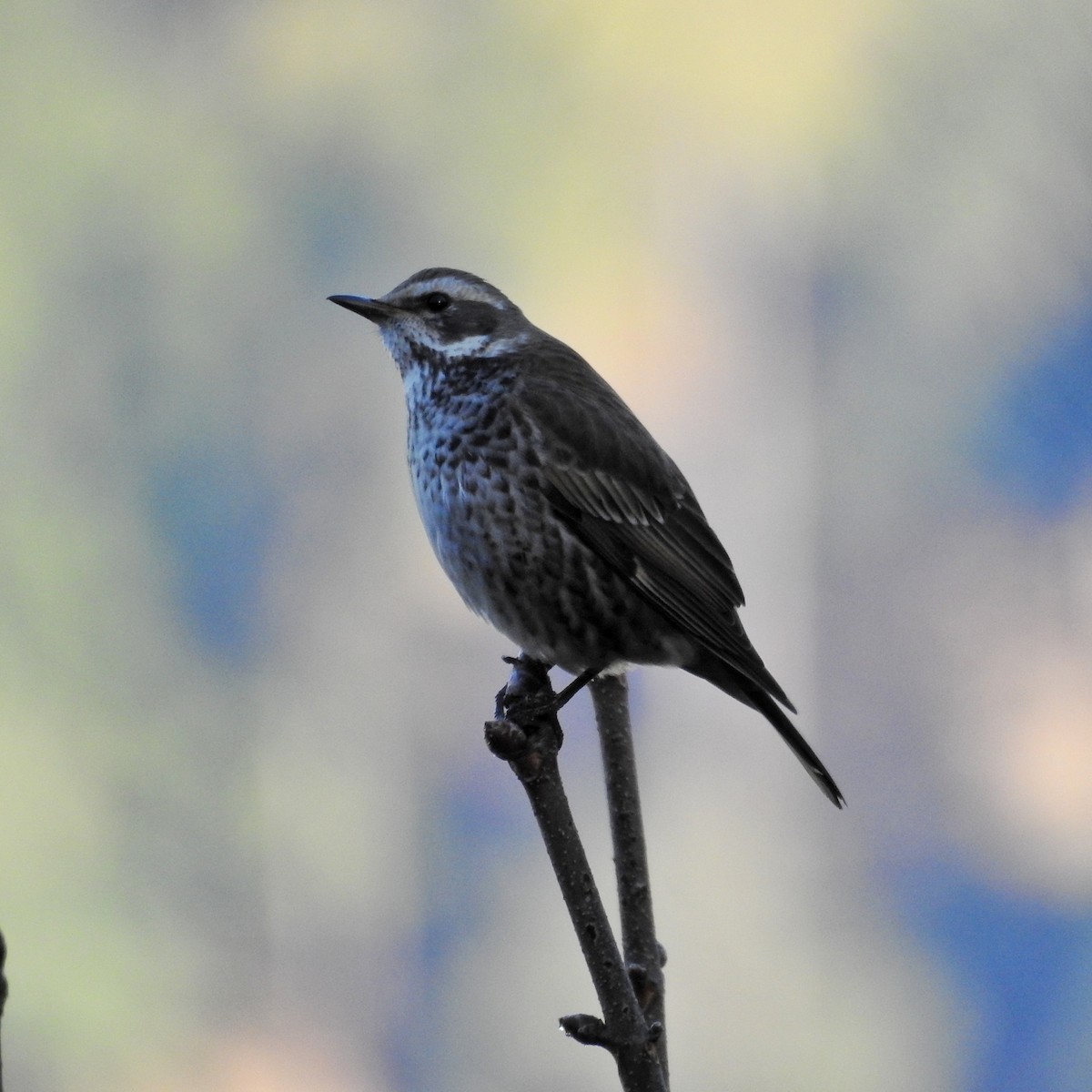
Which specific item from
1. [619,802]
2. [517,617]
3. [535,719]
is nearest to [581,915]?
[619,802]

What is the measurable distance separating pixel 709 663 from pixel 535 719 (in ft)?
1.59

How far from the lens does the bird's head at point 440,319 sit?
224 centimetres

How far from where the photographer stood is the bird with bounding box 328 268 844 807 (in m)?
1.99

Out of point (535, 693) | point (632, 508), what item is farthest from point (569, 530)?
point (535, 693)

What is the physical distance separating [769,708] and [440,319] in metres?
0.84

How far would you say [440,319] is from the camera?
2.27 meters

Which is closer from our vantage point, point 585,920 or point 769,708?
point 585,920

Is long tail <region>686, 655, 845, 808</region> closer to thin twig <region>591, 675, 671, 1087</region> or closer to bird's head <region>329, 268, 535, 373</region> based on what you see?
thin twig <region>591, 675, 671, 1087</region>

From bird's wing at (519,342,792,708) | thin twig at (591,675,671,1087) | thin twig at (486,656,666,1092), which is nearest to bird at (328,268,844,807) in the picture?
bird's wing at (519,342,792,708)

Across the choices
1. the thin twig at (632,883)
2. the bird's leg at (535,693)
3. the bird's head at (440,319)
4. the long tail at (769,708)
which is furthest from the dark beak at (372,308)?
the thin twig at (632,883)

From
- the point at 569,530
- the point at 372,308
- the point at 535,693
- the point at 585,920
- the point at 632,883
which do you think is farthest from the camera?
the point at 372,308

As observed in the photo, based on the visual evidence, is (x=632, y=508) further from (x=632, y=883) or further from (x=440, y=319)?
(x=632, y=883)

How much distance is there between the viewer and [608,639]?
2.03 m

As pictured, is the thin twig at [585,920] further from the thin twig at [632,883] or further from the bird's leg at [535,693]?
the bird's leg at [535,693]
